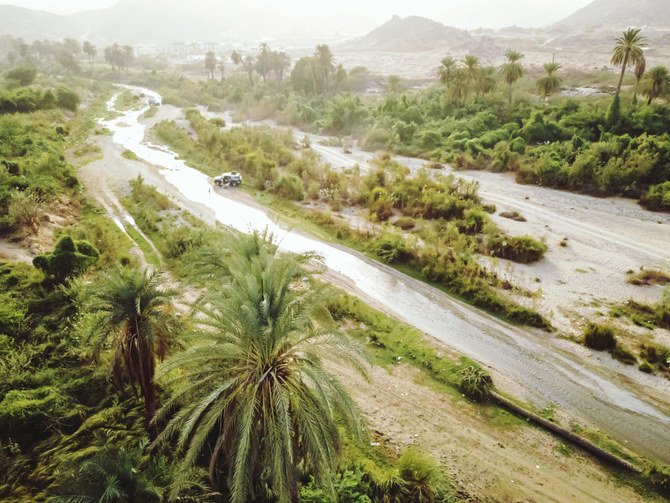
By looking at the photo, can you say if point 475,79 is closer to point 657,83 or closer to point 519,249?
point 657,83

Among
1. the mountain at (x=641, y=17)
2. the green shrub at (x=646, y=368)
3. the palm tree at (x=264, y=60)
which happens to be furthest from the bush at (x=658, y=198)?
the mountain at (x=641, y=17)

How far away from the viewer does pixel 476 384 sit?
1753 cm

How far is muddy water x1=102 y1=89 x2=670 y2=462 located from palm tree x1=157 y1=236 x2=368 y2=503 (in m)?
12.2

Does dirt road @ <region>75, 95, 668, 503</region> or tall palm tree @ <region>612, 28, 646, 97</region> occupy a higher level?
tall palm tree @ <region>612, 28, 646, 97</region>

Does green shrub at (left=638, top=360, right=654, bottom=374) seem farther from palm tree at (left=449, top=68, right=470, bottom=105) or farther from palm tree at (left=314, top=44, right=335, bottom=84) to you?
palm tree at (left=314, top=44, right=335, bottom=84)

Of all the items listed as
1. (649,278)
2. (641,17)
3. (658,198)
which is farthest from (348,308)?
(641,17)

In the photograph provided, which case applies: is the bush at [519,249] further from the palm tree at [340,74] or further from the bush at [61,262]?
the palm tree at [340,74]

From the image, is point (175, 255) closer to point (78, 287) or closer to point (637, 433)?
point (78, 287)

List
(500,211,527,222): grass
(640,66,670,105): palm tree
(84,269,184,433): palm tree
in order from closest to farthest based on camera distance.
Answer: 1. (84,269,184,433): palm tree
2. (500,211,527,222): grass
3. (640,66,670,105): palm tree

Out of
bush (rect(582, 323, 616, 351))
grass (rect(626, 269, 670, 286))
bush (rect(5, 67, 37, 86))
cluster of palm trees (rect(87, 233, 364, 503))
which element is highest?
bush (rect(5, 67, 37, 86))

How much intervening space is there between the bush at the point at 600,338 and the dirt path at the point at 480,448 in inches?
279

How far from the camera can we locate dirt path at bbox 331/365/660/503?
1361 centimetres

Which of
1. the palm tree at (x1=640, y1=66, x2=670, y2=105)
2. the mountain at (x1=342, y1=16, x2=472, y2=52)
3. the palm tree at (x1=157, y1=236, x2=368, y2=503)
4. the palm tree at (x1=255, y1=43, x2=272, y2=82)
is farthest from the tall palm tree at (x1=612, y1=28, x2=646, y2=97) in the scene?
the mountain at (x1=342, y1=16, x2=472, y2=52)

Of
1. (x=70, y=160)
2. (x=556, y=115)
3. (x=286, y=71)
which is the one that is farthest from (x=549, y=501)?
(x=286, y=71)
